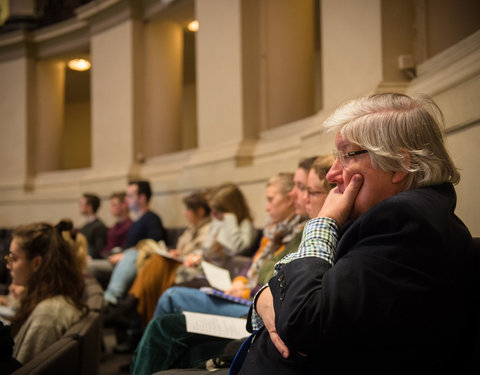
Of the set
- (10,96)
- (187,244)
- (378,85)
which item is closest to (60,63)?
(10,96)

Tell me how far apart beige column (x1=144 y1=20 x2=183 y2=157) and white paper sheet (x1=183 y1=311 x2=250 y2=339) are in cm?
593

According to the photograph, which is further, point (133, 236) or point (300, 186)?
point (133, 236)

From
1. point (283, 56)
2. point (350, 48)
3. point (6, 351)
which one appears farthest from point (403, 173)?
point (283, 56)

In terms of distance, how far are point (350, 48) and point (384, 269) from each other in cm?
305

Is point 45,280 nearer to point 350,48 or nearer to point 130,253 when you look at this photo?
point 130,253

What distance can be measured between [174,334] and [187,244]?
2.44 metres

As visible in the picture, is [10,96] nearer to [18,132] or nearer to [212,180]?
[18,132]

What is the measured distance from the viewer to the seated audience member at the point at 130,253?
4.31 meters

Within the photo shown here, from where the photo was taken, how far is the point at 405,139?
1203 millimetres

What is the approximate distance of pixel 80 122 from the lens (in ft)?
48.4

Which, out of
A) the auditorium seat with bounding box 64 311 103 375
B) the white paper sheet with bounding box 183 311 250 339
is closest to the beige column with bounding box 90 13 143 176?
the auditorium seat with bounding box 64 311 103 375

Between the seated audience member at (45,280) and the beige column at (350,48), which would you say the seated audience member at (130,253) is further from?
the beige column at (350,48)

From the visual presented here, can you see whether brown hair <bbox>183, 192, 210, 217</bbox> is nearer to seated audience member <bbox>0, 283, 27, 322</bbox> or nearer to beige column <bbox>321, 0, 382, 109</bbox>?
beige column <bbox>321, 0, 382, 109</bbox>

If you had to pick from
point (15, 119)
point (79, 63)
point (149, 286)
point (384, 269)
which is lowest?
point (149, 286)
